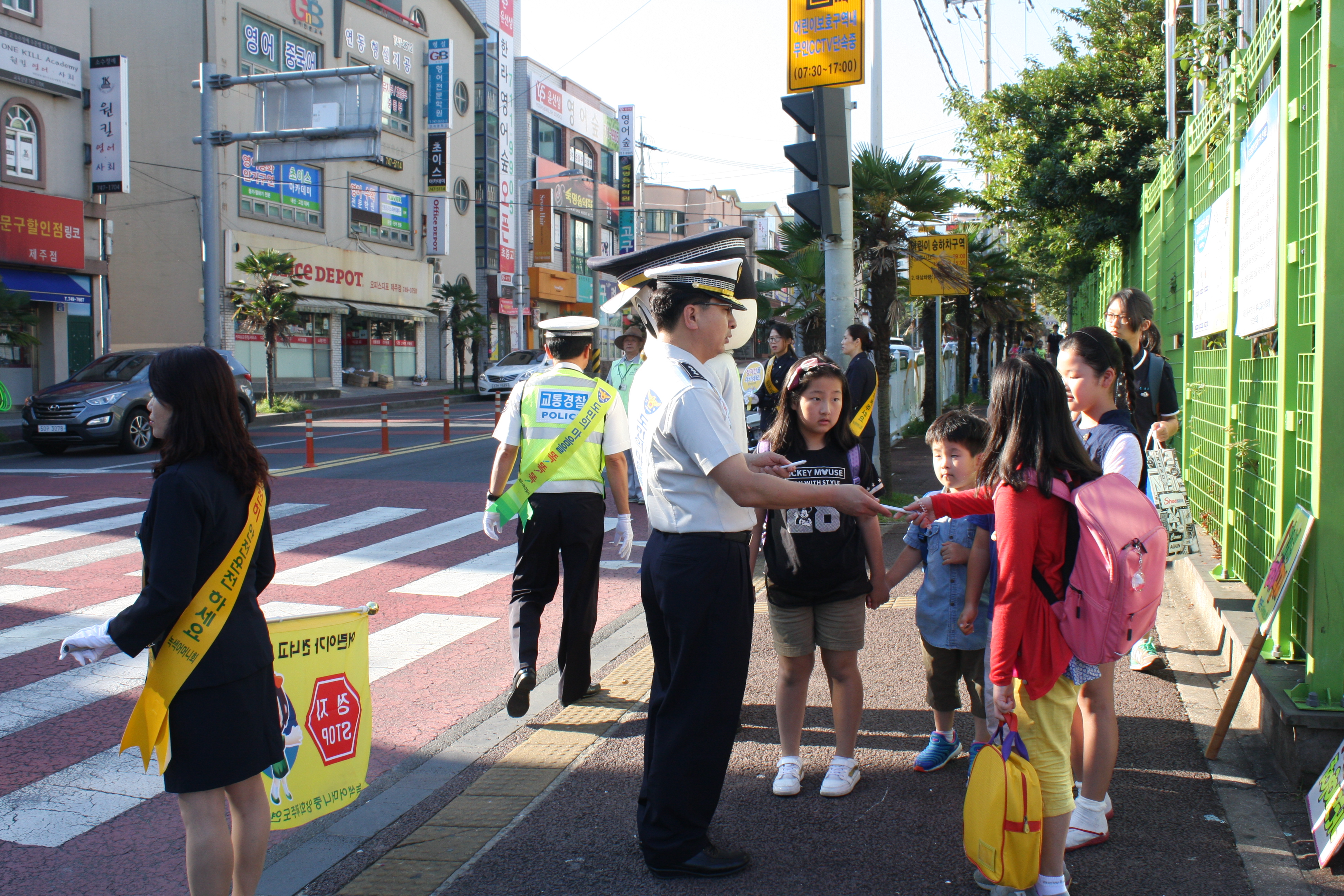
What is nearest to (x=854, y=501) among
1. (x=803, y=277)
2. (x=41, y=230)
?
(x=803, y=277)

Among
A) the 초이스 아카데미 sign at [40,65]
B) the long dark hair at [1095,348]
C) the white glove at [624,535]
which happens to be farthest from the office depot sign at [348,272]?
the long dark hair at [1095,348]

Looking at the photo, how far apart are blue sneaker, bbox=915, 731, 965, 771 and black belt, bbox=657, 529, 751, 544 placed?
4.53 feet

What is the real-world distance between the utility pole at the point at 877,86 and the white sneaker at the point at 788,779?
1097 centimetres

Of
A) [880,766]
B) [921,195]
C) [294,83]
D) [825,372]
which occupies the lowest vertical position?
[880,766]

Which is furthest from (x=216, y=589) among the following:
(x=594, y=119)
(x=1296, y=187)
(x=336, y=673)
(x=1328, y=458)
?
(x=594, y=119)

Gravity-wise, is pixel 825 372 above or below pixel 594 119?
below

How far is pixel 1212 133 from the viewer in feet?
20.2

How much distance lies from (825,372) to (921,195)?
812 cm

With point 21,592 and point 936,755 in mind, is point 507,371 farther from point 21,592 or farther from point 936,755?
point 936,755

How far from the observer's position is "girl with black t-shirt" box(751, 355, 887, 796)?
3.74 metres

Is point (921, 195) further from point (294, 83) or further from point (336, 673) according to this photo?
point (294, 83)

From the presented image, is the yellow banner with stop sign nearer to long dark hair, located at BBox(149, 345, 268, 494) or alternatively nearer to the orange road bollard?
long dark hair, located at BBox(149, 345, 268, 494)

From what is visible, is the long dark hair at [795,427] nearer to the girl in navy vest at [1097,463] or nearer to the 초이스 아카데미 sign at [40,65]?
the girl in navy vest at [1097,463]

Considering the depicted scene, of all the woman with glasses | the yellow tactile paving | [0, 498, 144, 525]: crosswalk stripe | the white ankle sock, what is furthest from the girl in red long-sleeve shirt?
[0, 498, 144, 525]: crosswalk stripe
